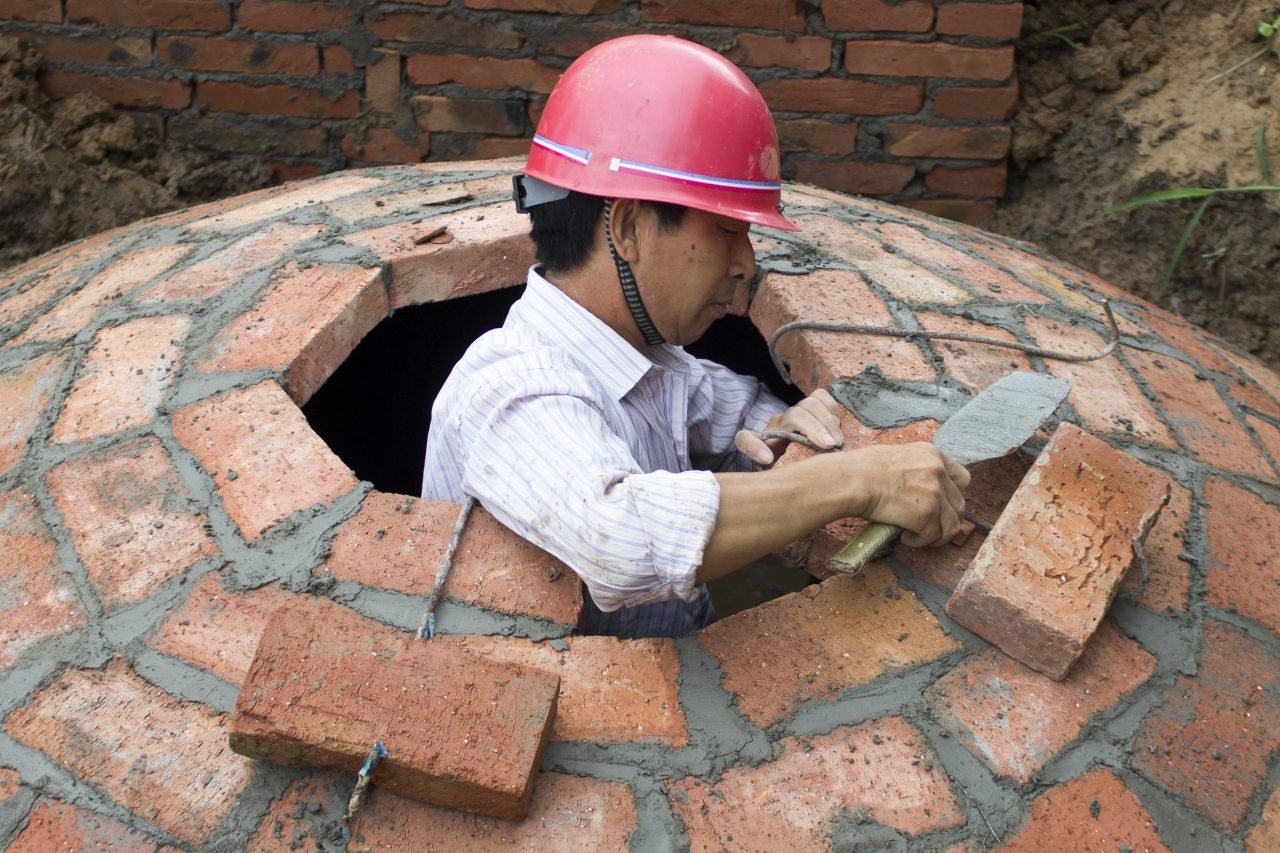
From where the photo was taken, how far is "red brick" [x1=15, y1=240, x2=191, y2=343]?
2.09m

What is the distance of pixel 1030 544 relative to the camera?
151cm

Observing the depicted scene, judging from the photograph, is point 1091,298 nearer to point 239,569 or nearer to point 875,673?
point 875,673

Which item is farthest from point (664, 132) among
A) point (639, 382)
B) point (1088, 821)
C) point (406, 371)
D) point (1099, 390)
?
point (406, 371)

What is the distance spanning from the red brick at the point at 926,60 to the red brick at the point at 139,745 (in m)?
2.93

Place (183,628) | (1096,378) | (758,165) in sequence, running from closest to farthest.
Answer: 1. (183,628)
2. (758,165)
3. (1096,378)

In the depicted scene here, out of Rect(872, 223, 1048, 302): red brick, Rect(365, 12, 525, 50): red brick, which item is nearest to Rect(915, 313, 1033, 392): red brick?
Rect(872, 223, 1048, 302): red brick

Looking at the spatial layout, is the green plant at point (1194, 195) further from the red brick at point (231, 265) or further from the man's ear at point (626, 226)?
the red brick at point (231, 265)

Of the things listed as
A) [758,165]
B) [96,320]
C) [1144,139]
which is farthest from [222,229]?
[1144,139]

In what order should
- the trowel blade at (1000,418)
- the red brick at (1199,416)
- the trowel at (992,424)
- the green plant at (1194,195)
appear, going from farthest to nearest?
1. the green plant at (1194,195)
2. the red brick at (1199,416)
3. the trowel blade at (1000,418)
4. the trowel at (992,424)

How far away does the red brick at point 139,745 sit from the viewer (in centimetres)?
133

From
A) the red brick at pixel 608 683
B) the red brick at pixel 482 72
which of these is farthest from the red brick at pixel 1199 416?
the red brick at pixel 482 72

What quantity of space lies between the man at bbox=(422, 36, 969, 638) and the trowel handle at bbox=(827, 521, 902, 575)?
0.03 meters

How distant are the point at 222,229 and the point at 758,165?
128cm

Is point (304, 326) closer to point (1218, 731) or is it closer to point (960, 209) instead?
point (1218, 731)
